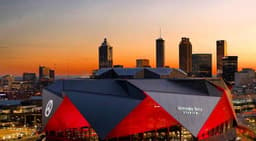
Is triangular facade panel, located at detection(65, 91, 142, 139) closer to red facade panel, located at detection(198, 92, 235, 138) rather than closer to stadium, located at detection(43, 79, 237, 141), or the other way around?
stadium, located at detection(43, 79, 237, 141)

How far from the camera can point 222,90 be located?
51.8 metres

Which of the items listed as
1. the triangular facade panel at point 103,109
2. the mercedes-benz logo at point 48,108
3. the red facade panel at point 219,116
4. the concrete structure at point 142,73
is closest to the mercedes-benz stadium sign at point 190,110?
the red facade panel at point 219,116

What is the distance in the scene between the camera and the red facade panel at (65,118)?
5073 cm

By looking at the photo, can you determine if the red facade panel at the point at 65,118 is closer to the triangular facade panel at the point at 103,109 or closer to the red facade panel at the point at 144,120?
the triangular facade panel at the point at 103,109

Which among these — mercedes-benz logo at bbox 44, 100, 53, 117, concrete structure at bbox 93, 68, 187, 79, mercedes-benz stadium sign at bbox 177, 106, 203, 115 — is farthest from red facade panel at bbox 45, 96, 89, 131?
mercedes-benz stadium sign at bbox 177, 106, 203, 115

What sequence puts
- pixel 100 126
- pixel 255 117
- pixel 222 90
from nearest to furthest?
pixel 100 126, pixel 222 90, pixel 255 117

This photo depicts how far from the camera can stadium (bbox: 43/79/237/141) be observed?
43.0 meters

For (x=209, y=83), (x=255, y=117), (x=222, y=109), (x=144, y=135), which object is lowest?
(x=255, y=117)

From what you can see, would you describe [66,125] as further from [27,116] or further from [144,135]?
[27,116]

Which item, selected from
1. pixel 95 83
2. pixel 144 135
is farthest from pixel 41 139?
pixel 144 135

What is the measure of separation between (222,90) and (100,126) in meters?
21.9

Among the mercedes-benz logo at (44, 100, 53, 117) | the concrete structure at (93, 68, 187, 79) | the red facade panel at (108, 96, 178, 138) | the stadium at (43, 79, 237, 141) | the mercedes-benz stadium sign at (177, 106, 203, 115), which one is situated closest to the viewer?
the red facade panel at (108, 96, 178, 138)

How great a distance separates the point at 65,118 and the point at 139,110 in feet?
51.6

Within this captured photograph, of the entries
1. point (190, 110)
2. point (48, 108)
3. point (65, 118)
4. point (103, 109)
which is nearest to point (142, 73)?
point (65, 118)
